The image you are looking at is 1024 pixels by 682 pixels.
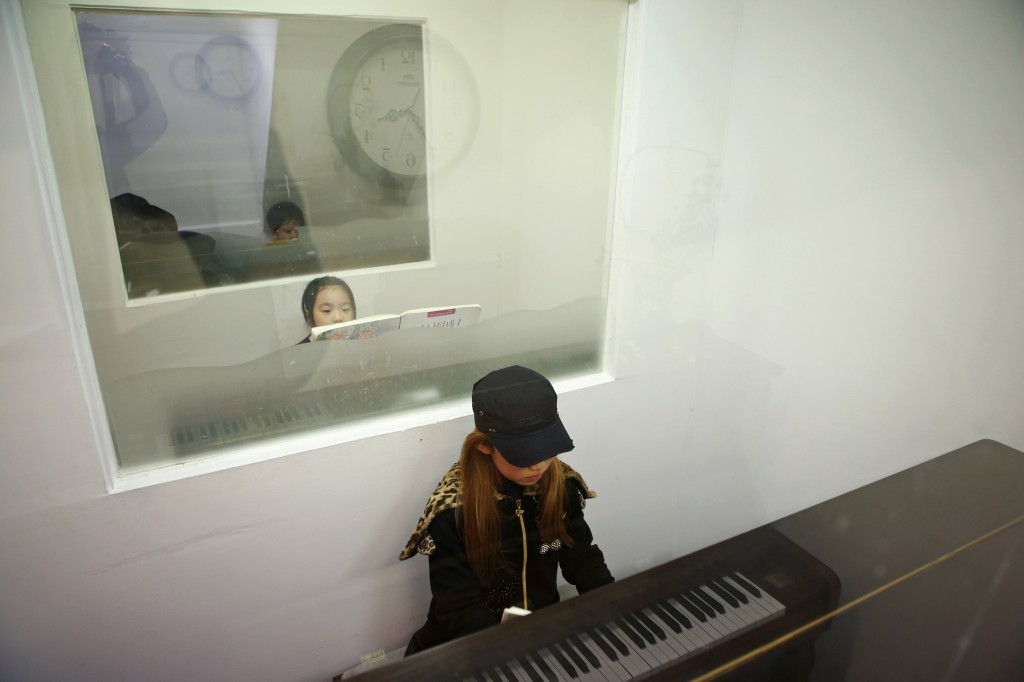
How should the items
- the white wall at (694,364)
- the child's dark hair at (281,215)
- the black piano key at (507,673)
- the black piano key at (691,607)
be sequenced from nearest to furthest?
the black piano key at (507,673), the black piano key at (691,607), the white wall at (694,364), the child's dark hair at (281,215)

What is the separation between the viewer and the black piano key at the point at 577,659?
2.53 feet

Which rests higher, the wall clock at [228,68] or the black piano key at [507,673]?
the wall clock at [228,68]

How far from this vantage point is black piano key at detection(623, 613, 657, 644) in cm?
81

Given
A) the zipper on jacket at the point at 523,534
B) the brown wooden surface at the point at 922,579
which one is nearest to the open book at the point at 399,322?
the zipper on jacket at the point at 523,534

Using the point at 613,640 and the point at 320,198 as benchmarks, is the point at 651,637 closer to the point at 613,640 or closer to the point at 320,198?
the point at 613,640

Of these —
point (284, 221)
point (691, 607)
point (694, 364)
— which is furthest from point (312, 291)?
point (694, 364)

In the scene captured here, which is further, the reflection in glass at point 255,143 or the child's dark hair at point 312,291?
the child's dark hair at point 312,291

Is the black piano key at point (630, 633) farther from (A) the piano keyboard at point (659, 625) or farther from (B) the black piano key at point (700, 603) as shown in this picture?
(B) the black piano key at point (700, 603)

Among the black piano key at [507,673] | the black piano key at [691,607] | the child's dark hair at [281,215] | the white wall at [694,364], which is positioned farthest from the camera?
the child's dark hair at [281,215]

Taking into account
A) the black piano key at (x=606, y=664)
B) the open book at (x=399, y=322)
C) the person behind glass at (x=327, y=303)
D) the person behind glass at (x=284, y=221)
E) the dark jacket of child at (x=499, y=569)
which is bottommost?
the dark jacket of child at (x=499, y=569)

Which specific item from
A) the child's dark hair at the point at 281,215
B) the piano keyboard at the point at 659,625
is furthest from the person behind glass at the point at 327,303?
the piano keyboard at the point at 659,625

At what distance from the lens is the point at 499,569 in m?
1.11

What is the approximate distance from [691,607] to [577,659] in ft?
0.67

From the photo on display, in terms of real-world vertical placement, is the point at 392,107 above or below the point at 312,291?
above
